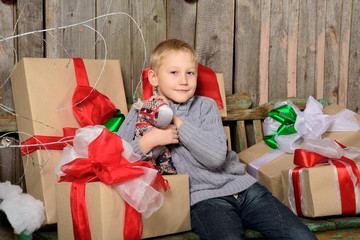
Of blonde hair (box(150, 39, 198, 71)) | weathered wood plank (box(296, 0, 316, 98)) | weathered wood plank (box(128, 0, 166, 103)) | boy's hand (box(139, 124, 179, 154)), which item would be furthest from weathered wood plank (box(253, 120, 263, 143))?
boy's hand (box(139, 124, 179, 154))

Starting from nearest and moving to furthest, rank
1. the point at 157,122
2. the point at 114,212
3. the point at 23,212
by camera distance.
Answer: the point at 114,212 < the point at 23,212 < the point at 157,122

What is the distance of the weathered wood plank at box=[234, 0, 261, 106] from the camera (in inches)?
94.8

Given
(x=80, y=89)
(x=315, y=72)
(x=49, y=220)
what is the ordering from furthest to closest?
(x=315, y=72)
(x=80, y=89)
(x=49, y=220)

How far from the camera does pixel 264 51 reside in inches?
97.7

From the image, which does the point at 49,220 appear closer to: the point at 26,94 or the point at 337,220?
the point at 26,94

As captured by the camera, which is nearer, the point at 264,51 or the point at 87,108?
the point at 87,108

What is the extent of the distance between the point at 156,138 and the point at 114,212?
38cm

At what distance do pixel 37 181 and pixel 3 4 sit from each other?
0.89m

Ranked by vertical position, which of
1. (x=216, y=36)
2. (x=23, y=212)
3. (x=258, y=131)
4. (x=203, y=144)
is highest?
(x=216, y=36)

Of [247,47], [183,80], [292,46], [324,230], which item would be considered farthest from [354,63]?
[183,80]

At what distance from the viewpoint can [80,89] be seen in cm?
171

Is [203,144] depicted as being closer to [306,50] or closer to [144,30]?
[144,30]

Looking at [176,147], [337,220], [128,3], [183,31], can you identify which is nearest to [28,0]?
[128,3]

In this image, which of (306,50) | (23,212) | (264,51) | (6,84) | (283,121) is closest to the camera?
(23,212)
